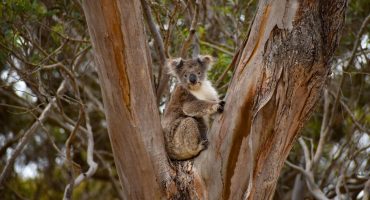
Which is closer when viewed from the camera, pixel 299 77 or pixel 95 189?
pixel 299 77

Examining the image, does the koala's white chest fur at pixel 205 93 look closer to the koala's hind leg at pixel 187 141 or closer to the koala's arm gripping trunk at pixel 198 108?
the koala's arm gripping trunk at pixel 198 108

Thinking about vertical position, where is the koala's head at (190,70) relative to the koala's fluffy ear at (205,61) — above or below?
below

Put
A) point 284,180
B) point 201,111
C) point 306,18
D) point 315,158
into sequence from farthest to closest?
point 284,180 → point 315,158 → point 201,111 → point 306,18

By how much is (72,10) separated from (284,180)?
565 centimetres

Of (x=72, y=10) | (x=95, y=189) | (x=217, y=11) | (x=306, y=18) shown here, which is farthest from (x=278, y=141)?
(x=95, y=189)

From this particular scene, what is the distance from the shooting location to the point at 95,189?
1383 centimetres

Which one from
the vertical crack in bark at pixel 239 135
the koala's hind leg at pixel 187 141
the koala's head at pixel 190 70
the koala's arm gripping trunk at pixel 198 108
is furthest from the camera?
the koala's head at pixel 190 70

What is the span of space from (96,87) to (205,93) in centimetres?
619

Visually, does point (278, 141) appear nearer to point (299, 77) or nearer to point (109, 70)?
point (299, 77)

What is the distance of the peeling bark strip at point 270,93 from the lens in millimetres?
3959

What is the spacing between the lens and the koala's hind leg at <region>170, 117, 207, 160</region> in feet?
16.0

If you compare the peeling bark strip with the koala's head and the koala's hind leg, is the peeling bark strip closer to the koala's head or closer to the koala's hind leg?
the koala's hind leg

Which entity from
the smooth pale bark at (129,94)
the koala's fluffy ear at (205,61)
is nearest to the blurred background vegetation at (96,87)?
the koala's fluffy ear at (205,61)

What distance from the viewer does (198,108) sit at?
573cm
